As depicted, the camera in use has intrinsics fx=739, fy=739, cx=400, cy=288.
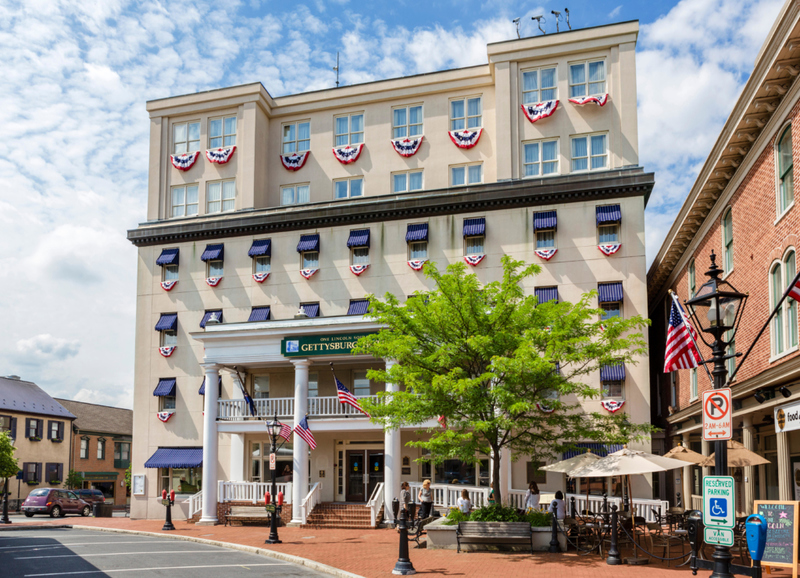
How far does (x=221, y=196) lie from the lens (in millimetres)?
38062

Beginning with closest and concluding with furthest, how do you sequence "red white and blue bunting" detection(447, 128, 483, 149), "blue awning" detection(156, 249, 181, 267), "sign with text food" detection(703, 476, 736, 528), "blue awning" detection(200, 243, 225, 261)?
"sign with text food" detection(703, 476, 736, 528) → "red white and blue bunting" detection(447, 128, 483, 149) → "blue awning" detection(200, 243, 225, 261) → "blue awning" detection(156, 249, 181, 267)

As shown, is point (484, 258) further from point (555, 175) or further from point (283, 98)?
point (283, 98)

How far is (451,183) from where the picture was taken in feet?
114

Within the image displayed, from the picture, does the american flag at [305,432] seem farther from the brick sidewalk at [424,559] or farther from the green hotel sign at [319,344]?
the brick sidewalk at [424,559]

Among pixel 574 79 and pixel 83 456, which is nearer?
pixel 574 79

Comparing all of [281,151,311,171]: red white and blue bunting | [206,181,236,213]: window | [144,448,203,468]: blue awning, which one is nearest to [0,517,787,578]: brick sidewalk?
[144,448,203,468]: blue awning

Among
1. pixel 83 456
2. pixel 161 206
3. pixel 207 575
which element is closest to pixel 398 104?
pixel 161 206

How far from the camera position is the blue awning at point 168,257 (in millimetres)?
36688

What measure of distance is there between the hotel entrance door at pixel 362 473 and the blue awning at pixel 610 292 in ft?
37.8

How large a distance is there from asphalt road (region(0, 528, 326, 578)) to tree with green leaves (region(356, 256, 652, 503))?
5477 mm

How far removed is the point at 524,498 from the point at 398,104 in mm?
20129

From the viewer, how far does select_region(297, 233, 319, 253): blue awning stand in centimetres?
3478

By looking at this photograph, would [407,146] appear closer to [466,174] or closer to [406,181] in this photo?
[406,181]

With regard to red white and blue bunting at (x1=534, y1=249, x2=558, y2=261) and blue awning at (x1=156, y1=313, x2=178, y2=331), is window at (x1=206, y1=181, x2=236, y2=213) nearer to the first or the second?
blue awning at (x1=156, y1=313, x2=178, y2=331)
